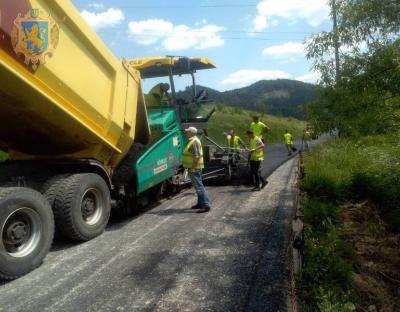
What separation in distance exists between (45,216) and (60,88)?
4.64 ft

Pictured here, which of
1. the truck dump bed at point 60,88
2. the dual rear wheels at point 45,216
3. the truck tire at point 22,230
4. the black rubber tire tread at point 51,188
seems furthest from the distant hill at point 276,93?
the truck tire at point 22,230

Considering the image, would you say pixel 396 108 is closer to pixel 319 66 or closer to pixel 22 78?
pixel 319 66

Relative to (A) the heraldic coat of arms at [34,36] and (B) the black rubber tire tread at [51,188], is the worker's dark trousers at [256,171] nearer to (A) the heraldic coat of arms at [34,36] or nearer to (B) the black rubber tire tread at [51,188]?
(B) the black rubber tire tread at [51,188]

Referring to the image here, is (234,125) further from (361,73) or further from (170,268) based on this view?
(170,268)

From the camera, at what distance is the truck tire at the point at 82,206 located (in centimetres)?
495

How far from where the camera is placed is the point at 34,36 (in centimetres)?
414

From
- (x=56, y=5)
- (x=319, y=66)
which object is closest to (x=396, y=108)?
(x=319, y=66)

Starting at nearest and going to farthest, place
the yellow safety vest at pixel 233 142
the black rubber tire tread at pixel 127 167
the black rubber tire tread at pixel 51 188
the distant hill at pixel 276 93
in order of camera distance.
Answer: the black rubber tire tread at pixel 51 188
the black rubber tire tread at pixel 127 167
the yellow safety vest at pixel 233 142
the distant hill at pixel 276 93

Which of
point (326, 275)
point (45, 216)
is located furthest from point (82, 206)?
point (326, 275)

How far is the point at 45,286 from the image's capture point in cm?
395

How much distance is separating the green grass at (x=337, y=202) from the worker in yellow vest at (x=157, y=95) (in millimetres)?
3150

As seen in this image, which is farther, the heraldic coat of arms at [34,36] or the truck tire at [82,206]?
the truck tire at [82,206]

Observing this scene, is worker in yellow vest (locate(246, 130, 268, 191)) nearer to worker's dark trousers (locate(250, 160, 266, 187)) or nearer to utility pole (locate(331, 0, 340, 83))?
worker's dark trousers (locate(250, 160, 266, 187))

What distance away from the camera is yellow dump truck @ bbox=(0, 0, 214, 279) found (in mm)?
4086
